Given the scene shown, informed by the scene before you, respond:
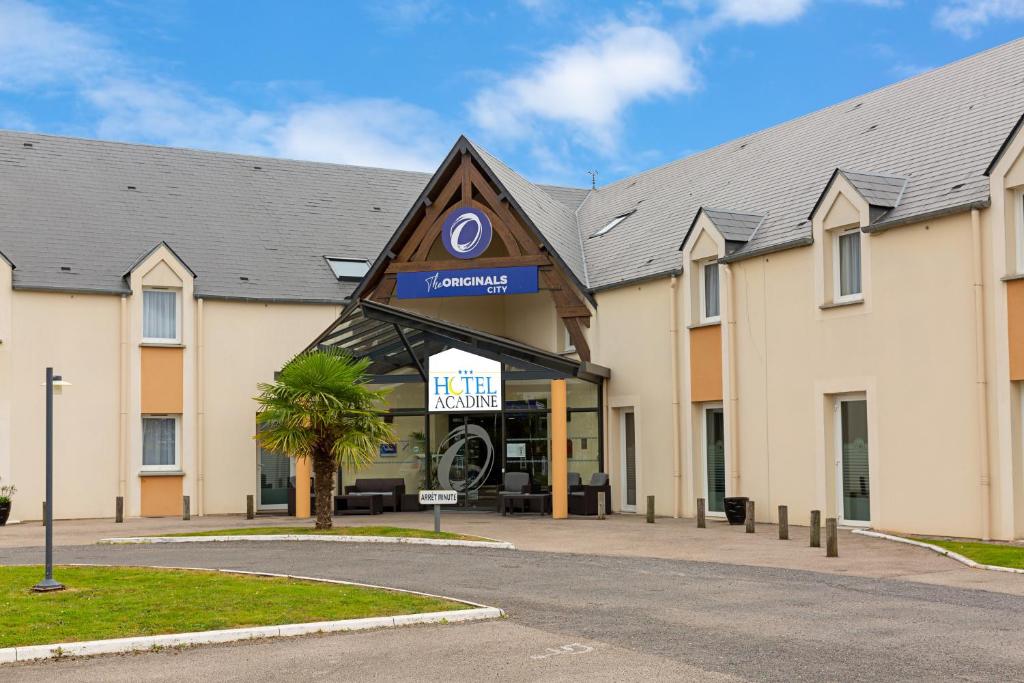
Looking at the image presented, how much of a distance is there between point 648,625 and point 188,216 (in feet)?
77.8

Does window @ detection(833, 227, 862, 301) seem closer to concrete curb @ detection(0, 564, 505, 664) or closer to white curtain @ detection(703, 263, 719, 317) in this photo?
white curtain @ detection(703, 263, 719, 317)

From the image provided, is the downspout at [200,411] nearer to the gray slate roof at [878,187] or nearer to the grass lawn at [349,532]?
the grass lawn at [349,532]

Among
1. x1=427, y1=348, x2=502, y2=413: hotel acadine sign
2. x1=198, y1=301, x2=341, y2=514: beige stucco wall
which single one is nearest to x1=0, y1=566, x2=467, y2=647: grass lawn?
x1=427, y1=348, x2=502, y2=413: hotel acadine sign

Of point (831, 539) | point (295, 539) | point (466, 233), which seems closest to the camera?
point (831, 539)

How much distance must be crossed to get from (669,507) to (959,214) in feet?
31.8

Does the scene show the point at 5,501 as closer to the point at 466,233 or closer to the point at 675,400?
the point at 466,233

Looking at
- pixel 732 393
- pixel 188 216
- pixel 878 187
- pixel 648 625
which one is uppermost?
pixel 188 216

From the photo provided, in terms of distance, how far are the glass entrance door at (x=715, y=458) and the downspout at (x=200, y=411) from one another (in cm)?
1226

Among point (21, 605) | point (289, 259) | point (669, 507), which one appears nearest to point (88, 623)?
point (21, 605)

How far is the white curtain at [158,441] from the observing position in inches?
1183

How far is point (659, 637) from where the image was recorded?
1089cm

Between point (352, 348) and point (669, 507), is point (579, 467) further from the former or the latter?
point (352, 348)

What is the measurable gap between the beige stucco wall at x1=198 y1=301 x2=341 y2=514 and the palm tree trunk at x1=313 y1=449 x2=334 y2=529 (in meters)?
8.26

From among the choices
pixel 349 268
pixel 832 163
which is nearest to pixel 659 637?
pixel 832 163
